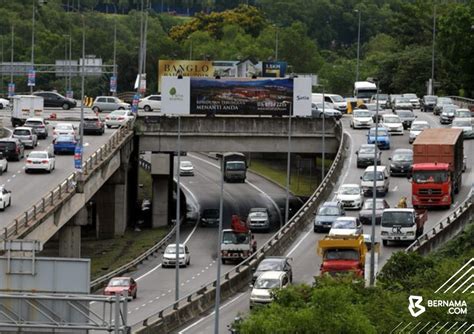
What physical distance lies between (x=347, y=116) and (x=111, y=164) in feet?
113

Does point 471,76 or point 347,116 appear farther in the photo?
point 471,76

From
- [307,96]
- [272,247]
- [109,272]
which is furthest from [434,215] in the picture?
Result: [307,96]

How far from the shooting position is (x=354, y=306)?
55531mm

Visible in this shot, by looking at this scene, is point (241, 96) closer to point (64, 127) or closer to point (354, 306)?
point (64, 127)

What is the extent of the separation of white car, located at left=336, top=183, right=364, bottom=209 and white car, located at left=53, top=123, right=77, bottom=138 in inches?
990

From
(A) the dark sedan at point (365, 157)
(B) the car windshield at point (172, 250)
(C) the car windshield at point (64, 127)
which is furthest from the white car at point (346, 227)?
(C) the car windshield at point (64, 127)

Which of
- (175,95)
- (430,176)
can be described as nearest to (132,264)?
(430,176)

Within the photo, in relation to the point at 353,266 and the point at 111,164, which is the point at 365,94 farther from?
the point at 353,266

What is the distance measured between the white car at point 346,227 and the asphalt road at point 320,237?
1.66 metres

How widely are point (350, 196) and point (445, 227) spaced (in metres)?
11.8

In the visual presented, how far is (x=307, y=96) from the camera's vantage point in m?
124

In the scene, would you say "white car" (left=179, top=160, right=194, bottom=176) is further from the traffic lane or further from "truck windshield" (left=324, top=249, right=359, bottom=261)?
"truck windshield" (left=324, top=249, right=359, bottom=261)

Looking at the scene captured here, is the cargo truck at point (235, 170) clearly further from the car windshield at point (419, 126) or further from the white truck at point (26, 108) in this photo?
the car windshield at point (419, 126)

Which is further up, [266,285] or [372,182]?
[372,182]
